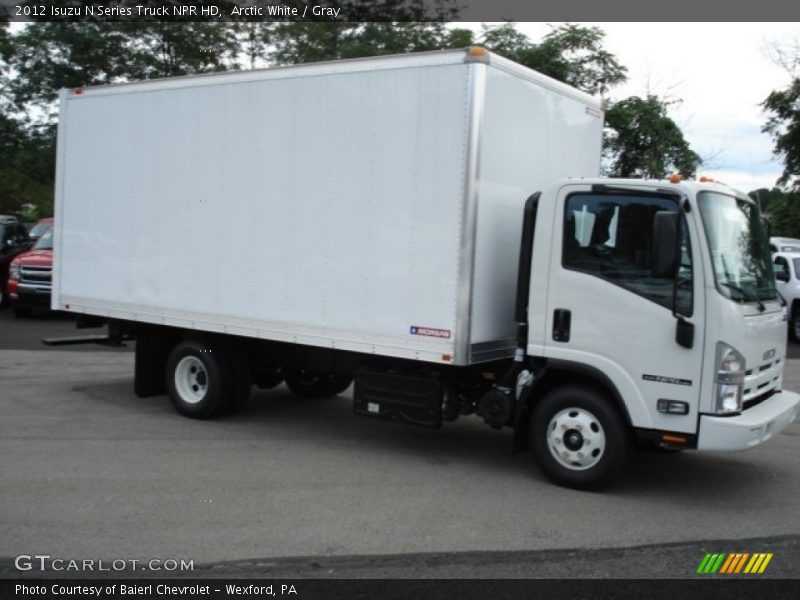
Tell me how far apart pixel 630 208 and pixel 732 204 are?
0.91 metres

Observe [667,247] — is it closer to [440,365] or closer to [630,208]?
[630,208]

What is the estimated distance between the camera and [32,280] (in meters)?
16.7

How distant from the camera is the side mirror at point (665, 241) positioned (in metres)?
5.71

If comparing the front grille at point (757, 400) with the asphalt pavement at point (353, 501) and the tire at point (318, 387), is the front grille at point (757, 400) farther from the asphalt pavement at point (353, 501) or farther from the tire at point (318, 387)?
the tire at point (318, 387)

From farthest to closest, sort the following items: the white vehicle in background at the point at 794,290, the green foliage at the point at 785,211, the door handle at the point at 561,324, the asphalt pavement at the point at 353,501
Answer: the green foliage at the point at 785,211 → the white vehicle in background at the point at 794,290 → the door handle at the point at 561,324 → the asphalt pavement at the point at 353,501

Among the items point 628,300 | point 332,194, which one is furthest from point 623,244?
point 332,194

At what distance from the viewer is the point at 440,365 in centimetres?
698

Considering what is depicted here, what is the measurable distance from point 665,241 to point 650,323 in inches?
25.4

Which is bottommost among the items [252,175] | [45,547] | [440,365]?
[45,547]

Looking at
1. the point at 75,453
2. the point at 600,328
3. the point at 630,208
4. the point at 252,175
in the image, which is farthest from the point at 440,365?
the point at 75,453

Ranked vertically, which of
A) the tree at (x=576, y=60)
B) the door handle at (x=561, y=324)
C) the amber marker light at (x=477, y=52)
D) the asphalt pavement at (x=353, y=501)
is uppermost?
the tree at (x=576, y=60)

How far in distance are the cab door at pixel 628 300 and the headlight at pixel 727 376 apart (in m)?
0.14

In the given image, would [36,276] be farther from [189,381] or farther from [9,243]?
[189,381]

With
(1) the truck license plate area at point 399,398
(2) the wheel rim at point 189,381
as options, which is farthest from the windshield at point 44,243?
(1) the truck license plate area at point 399,398
